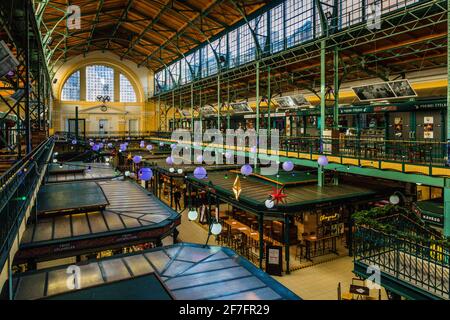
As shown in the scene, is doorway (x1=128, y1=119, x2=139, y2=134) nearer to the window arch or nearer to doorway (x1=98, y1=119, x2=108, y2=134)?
the window arch

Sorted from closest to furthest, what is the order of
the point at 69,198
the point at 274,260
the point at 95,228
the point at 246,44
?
the point at 95,228, the point at 69,198, the point at 274,260, the point at 246,44

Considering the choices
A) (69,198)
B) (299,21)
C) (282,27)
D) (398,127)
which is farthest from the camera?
(282,27)

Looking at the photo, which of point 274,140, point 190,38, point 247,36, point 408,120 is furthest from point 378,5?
point 190,38

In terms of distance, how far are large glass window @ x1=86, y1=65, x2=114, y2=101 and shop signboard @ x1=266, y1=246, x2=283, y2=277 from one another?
39081 millimetres

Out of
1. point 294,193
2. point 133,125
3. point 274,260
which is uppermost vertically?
point 133,125

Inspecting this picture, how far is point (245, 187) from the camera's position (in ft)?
52.3

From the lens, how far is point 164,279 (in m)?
6.10

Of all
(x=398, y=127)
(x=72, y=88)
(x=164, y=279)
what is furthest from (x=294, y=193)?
(x=72, y=88)

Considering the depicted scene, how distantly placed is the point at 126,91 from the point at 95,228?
1673 inches

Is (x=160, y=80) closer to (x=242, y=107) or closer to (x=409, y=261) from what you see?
(x=242, y=107)

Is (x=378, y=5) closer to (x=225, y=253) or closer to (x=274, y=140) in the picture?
(x=274, y=140)

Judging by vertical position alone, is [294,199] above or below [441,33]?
below
